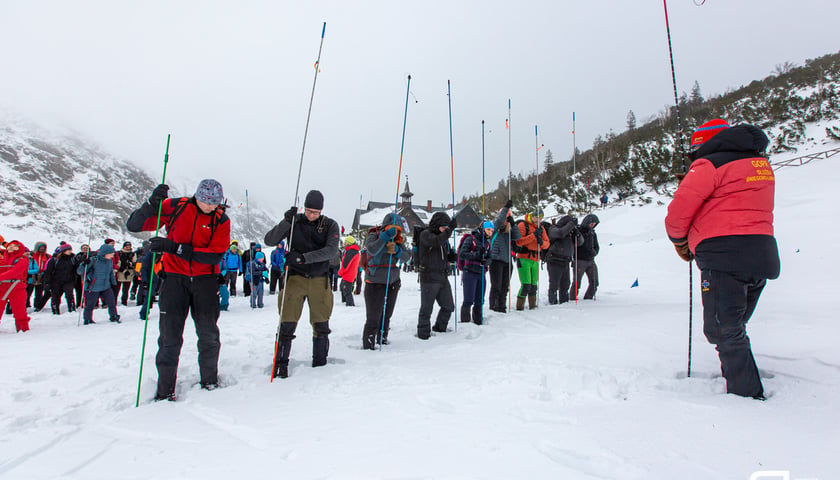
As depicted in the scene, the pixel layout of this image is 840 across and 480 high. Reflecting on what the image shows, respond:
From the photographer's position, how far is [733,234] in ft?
8.54

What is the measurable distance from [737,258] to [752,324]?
7.74 feet

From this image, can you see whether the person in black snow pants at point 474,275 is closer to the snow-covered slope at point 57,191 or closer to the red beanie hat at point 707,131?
the red beanie hat at point 707,131

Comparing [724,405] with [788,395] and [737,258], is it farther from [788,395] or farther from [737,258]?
[737,258]

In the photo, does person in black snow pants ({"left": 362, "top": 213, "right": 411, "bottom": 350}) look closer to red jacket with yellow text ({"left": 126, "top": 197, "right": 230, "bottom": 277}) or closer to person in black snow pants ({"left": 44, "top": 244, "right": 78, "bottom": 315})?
red jacket with yellow text ({"left": 126, "top": 197, "right": 230, "bottom": 277})

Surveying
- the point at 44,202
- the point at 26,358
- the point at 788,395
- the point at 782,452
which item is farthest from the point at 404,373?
the point at 44,202

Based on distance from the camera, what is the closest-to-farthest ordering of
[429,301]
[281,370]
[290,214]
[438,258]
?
1. [281,370]
2. [290,214]
3. [429,301]
4. [438,258]

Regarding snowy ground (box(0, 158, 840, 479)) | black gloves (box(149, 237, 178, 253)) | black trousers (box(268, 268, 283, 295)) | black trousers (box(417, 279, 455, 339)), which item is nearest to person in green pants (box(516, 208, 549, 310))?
snowy ground (box(0, 158, 840, 479))

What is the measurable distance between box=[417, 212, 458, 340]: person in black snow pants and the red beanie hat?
9.88 ft

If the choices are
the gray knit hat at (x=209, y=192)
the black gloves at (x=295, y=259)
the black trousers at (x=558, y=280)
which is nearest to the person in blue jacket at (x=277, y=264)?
the black trousers at (x=558, y=280)

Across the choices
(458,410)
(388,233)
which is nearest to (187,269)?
(388,233)

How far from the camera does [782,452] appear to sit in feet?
6.04

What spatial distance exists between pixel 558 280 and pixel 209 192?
662 centimetres

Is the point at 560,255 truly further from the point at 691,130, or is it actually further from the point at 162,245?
the point at 691,130

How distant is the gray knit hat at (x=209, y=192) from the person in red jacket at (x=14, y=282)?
22.0 ft
